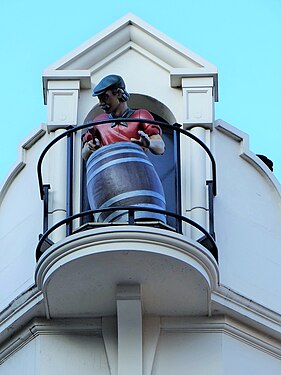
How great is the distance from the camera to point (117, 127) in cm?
1644

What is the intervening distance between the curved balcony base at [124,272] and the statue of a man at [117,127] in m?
1.14

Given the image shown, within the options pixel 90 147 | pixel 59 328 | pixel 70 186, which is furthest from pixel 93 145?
pixel 59 328

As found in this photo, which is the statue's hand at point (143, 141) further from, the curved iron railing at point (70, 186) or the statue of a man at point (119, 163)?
the curved iron railing at point (70, 186)

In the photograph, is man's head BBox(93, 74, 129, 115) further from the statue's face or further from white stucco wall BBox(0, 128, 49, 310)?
white stucco wall BBox(0, 128, 49, 310)

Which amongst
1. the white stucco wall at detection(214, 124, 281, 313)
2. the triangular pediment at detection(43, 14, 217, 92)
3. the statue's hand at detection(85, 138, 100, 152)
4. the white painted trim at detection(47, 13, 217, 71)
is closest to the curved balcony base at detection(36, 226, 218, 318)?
the white stucco wall at detection(214, 124, 281, 313)

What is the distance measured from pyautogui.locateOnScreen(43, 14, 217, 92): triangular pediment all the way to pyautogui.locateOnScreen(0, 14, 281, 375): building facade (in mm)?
13

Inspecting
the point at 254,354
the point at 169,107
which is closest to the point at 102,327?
the point at 254,354

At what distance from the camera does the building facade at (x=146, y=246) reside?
615 inches

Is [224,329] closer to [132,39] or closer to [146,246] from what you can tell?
[146,246]

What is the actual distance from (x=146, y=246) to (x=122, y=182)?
0.75 m

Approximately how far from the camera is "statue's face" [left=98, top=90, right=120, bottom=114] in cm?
1664

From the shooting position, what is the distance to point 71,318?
52.7ft

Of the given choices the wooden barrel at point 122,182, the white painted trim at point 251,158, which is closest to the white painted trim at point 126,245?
the wooden barrel at point 122,182

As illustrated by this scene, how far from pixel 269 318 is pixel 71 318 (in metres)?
1.69
